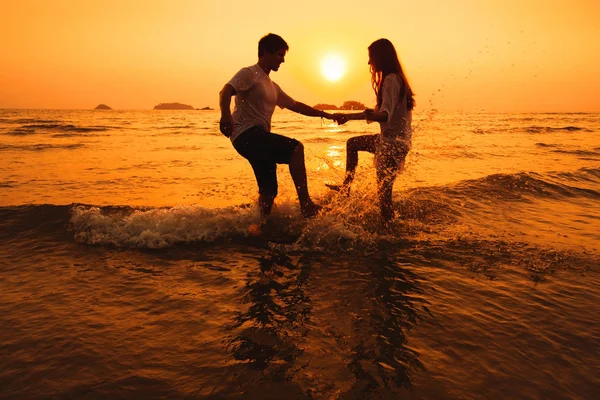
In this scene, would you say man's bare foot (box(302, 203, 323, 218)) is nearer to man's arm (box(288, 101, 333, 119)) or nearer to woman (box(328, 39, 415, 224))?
woman (box(328, 39, 415, 224))

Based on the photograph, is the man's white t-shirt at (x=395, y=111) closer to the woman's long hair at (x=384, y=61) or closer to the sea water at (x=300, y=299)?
the woman's long hair at (x=384, y=61)

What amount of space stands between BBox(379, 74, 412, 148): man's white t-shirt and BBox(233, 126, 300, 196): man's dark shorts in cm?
130

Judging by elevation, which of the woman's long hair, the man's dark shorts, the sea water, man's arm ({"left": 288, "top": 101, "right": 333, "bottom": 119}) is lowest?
the sea water

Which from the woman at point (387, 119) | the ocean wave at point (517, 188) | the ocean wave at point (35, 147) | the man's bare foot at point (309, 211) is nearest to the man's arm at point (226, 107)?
the man's bare foot at point (309, 211)

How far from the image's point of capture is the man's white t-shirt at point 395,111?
5.22 metres

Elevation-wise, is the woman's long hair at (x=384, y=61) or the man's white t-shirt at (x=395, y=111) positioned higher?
the woman's long hair at (x=384, y=61)

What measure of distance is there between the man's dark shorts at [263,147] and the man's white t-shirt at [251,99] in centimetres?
10

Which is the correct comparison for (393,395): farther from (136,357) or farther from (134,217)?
(134,217)

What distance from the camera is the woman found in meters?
5.25

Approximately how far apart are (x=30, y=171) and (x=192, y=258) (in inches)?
334

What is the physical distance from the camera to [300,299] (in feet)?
12.1

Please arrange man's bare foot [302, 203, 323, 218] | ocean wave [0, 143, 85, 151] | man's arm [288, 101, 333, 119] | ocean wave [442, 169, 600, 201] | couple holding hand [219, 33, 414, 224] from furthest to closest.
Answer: ocean wave [0, 143, 85, 151] < ocean wave [442, 169, 600, 201] < man's arm [288, 101, 333, 119] < man's bare foot [302, 203, 323, 218] < couple holding hand [219, 33, 414, 224]

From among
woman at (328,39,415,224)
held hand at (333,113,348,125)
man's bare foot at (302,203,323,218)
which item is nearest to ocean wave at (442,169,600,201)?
woman at (328,39,415,224)

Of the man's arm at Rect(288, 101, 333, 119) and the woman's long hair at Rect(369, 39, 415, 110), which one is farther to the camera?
the man's arm at Rect(288, 101, 333, 119)
